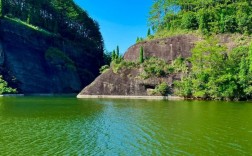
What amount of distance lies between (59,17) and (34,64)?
115 feet

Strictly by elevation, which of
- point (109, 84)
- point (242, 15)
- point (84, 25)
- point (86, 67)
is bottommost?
point (109, 84)

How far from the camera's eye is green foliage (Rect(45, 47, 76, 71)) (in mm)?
113062

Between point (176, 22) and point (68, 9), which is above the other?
point (68, 9)

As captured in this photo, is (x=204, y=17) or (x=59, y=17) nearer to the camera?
(x=204, y=17)

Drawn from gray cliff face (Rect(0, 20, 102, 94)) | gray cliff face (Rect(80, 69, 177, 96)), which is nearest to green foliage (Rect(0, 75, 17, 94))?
gray cliff face (Rect(0, 20, 102, 94))

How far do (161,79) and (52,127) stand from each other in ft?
171

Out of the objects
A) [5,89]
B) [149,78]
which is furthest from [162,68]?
[5,89]

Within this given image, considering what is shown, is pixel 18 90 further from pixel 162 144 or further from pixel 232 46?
pixel 162 144

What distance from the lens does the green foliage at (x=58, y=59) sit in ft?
371

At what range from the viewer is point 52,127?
2891 centimetres

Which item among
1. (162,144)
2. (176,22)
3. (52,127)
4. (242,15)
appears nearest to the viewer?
(162,144)

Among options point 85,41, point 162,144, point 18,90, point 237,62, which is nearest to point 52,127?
point 162,144

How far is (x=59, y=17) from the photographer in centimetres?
13600

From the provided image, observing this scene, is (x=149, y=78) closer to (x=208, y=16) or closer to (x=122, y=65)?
(x=122, y=65)
